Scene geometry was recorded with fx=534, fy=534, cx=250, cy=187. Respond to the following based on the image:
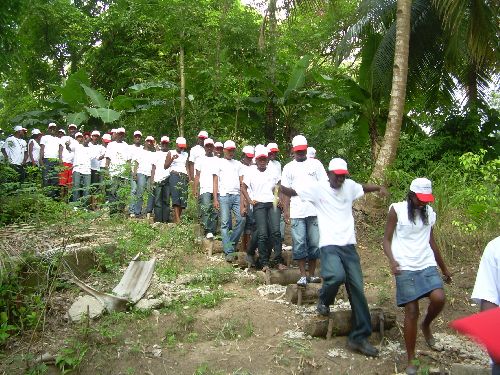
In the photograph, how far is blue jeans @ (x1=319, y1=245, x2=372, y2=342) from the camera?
5.24 m

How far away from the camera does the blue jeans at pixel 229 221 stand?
26.7ft

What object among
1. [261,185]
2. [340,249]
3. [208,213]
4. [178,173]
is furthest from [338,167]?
[178,173]

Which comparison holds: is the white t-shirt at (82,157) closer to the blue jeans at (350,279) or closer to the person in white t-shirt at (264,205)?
the person in white t-shirt at (264,205)

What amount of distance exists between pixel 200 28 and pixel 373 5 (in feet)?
14.0

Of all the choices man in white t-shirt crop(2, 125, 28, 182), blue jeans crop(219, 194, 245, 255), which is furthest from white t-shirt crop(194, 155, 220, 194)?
man in white t-shirt crop(2, 125, 28, 182)

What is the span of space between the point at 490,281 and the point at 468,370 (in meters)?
1.97

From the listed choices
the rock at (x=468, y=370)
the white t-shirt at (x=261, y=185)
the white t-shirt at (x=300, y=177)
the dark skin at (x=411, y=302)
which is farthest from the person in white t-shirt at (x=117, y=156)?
the rock at (x=468, y=370)

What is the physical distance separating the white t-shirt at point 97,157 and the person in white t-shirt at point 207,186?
2.98m

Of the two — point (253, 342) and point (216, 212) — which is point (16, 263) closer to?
point (253, 342)

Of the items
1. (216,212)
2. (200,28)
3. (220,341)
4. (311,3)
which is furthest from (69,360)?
(200,28)

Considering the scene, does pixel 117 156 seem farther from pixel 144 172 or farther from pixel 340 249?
pixel 340 249

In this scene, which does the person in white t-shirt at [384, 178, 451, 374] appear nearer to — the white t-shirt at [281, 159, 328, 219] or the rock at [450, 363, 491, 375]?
the rock at [450, 363, 491, 375]

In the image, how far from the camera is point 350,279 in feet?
17.4

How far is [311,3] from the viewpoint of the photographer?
34.9ft
